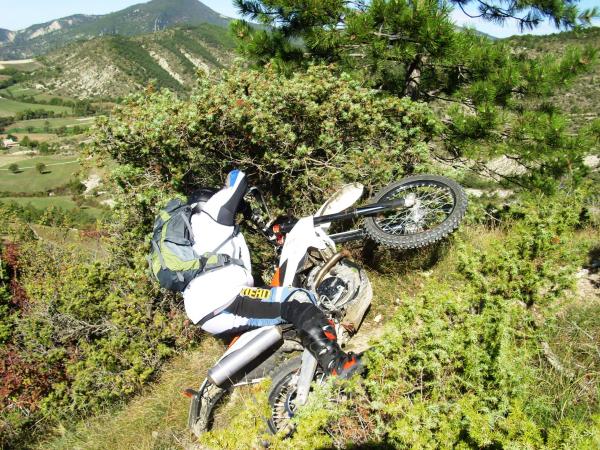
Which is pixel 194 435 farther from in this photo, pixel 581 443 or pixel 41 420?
pixel 581 443

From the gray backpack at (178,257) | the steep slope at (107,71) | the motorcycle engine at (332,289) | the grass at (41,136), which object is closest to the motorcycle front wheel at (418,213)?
the motorcycle engine at (332,289)

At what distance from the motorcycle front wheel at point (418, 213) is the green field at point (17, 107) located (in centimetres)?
15980

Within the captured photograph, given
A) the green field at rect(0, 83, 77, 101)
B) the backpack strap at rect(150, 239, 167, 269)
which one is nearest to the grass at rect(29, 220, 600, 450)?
the backpack strap at rect(150, 239, 167, 269)

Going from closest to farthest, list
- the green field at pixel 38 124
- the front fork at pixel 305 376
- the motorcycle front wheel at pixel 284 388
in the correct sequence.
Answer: the front fork at pixel 305 376, the motorcycle front wheel at pixel 284 388, the green field at pixel 38 124

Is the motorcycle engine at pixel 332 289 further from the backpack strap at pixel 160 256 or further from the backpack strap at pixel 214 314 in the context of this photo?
the backpack strap at pixel 160 256

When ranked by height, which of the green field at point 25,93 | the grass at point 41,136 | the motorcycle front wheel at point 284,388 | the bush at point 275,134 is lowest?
the grass at point 41,136

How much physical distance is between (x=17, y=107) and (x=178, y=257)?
17915 centimetres

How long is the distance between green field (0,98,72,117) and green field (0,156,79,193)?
58736 millimetres

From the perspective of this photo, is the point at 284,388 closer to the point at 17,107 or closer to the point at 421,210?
the point at 421,210

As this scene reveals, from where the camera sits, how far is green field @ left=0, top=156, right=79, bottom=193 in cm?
7594

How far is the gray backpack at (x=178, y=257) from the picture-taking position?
11.0ft

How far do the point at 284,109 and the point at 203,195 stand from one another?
1.79 meters

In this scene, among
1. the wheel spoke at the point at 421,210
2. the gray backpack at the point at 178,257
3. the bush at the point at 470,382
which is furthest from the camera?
the wheel spoke at the point at 421,210

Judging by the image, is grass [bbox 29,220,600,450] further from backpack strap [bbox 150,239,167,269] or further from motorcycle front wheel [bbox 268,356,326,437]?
backpack strap [bbox 150,239,167,269]
